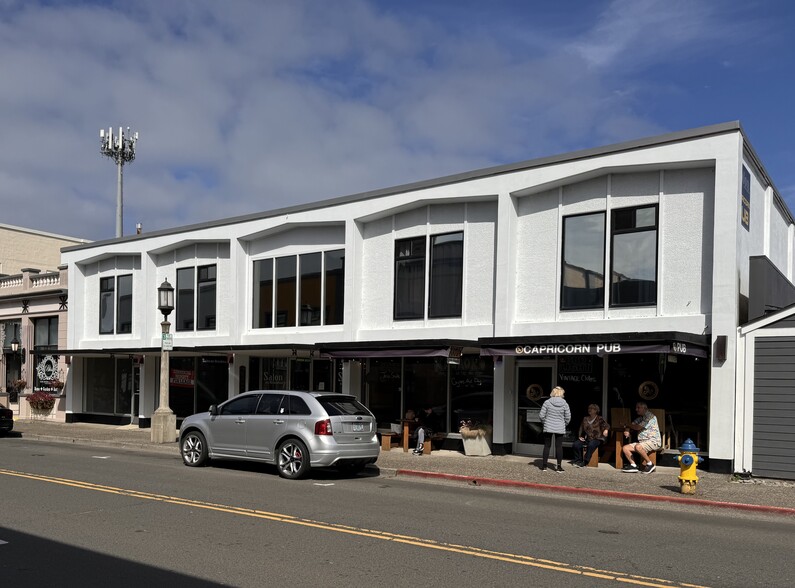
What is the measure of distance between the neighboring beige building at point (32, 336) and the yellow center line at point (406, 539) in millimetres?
18190

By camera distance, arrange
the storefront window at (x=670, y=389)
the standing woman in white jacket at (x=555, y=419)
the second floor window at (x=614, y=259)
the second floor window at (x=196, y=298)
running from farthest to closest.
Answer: the second floor window at (x=196, y=298) → the second floor window at (x=614, y=259) → the storefront window at (x=670, y=389) → the standing woman in white jacket at (x=555, y=419)

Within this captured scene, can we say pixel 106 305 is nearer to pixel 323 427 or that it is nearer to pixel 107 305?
pixel 107 305

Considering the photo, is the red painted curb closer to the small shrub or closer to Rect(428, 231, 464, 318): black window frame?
Rect(428, 231, 464, 318): black window frame

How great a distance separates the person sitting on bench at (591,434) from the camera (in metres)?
15.8

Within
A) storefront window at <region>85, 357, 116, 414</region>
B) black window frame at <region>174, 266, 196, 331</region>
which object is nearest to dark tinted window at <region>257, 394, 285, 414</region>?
black window frame at <region>174, 266, 196, 331</region>

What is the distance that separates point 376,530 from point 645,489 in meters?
5.99

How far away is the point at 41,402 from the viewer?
29250mm

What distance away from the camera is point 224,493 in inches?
471

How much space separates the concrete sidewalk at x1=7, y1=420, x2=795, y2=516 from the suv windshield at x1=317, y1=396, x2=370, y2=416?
1.62 m

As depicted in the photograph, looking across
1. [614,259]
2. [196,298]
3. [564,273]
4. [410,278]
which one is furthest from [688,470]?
[196,298]

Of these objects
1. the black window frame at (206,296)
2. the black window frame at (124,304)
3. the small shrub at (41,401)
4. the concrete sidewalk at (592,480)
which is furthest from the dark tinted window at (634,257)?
the small shrub at (41,401)

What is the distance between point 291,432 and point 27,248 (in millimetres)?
32109

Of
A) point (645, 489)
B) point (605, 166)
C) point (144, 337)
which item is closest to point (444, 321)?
point (605, 166)

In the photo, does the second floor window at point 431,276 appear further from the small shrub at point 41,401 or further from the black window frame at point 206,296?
the small shrub at point 41,401
